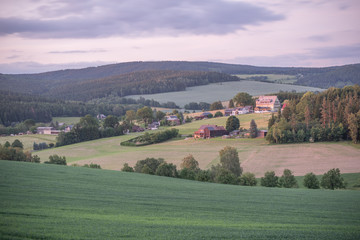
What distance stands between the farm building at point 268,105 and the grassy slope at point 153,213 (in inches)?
3323

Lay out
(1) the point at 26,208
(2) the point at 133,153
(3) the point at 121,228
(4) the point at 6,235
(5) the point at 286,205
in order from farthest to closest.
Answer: (2) the point at 133,153
(5) the point at 286,205
(1) the point at 26,208
(3) the point at 121,228
(4) the point at 6,235

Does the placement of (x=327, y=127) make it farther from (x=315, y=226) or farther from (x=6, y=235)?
(x=6, y=235)

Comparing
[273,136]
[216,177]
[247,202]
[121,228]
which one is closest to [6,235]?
[121,228]

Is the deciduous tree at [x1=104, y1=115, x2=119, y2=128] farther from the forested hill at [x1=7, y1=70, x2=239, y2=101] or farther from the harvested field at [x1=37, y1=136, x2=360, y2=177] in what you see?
the forested hill at [x1=7, y1=70, x2=239, y2=101]

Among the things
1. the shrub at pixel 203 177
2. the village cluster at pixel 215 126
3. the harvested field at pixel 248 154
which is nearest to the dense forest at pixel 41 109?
the village cluster at pixel 215 126

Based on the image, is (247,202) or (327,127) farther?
(327,127)

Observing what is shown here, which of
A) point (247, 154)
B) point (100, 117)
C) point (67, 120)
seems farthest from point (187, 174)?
point (100, 117)

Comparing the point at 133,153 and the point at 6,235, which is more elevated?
the point at 6,235

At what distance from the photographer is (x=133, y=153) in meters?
58.3

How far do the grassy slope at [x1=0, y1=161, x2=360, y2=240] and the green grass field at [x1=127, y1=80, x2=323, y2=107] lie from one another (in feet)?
396

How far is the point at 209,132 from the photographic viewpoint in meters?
72.4

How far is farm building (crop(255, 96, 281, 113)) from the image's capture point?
10338 centimetres

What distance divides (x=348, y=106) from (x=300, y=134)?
469 inches

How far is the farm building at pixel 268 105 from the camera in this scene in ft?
339
